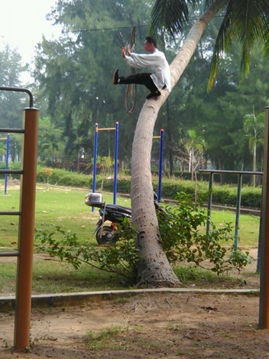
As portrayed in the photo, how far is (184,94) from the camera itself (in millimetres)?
42188

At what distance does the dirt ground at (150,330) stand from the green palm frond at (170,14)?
6.59 meters

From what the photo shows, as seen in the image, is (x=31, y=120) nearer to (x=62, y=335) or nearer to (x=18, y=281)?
→ (x=18, y=281)

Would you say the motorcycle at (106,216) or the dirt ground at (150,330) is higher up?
the motorcycle at (106,216)

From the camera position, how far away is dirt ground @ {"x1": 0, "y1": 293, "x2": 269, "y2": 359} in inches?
139

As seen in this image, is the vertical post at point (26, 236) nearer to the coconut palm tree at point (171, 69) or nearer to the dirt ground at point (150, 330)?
the dirt ground at point (150, 330)

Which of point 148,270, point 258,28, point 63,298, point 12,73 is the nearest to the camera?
point 63,298

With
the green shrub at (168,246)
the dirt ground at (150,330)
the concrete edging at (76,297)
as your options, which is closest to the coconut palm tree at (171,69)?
the green shrub at (168,246)

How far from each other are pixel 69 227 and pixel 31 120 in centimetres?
842

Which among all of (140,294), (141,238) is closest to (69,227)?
(141,238)

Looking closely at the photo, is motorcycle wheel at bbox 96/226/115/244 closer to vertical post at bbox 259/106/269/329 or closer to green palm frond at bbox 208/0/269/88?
green palm frond at bbox 208/0/269/88

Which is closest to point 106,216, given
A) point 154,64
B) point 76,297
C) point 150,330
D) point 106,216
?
point 106,216

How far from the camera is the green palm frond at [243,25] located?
10.7 m

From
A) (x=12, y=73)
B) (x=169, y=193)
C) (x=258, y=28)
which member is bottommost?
(x=169, y=193)

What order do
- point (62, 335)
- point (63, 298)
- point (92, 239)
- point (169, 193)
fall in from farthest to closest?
point (169, 193), point (92, 239), point (63, 298), point (62, 335)
